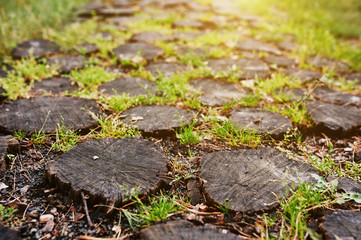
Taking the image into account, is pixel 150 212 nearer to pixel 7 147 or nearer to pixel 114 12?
pixel 7 147

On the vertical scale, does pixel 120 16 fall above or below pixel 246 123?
above

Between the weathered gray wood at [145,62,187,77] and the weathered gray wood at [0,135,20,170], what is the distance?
1635 mm

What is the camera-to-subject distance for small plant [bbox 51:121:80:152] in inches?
71.5

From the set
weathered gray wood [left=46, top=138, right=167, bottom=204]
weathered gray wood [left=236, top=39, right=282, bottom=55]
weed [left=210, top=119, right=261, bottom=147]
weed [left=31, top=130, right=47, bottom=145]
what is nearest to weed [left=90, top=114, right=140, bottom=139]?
weathered gray wood [left=46, top=138, right=167, bottom=204]

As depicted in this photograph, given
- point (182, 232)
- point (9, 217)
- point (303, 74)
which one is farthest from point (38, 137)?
point (303, 74)

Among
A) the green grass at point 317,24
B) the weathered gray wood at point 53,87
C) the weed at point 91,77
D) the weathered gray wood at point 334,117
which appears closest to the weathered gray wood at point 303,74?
the green grass at point 317,24

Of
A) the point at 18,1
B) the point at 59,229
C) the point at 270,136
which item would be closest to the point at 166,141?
the point at 270,136

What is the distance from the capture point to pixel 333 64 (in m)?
3.55

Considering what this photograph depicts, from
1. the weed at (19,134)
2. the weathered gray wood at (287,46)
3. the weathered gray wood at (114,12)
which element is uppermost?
the weathered gray wood at (114,12)

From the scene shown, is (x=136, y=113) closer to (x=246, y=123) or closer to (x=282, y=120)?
(x=246, y=123)

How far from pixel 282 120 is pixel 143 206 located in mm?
1396

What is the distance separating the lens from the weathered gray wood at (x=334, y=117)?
2.15 m

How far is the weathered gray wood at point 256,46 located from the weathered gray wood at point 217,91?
4.63 feet

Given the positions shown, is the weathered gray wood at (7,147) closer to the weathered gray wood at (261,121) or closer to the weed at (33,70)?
the weed at (33,70)
